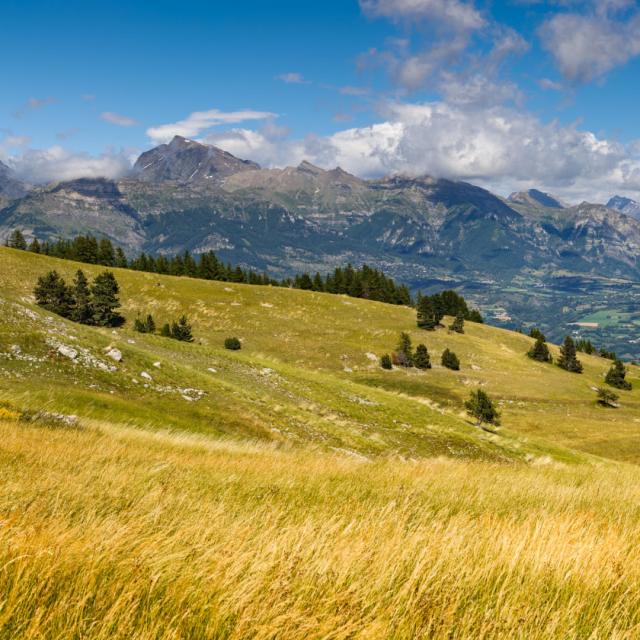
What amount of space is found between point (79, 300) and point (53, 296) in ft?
13.4

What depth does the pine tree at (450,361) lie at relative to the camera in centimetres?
9256

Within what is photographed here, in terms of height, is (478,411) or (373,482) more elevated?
(373,482)

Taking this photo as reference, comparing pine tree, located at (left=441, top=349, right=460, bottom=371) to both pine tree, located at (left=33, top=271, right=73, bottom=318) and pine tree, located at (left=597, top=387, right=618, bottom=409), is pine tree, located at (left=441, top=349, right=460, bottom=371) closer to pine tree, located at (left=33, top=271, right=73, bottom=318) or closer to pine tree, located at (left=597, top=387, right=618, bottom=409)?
pine tree, located at (left=597, top=387, right=618, bottom=409)

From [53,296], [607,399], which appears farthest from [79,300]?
[607,399]

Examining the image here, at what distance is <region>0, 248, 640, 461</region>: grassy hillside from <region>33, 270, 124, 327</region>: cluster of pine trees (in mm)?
4949

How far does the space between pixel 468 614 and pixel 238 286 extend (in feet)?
379

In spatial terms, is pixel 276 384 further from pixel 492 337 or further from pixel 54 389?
pixel 492 337

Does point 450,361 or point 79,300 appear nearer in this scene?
point 79,300

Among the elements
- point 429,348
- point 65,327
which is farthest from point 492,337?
point 65,327

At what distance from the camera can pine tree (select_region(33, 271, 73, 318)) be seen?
7731 centimetres

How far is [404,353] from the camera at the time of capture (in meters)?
90.2

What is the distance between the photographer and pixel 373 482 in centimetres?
891

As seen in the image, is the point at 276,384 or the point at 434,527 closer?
the point at 434,527

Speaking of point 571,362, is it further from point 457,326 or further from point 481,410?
point 481,410
